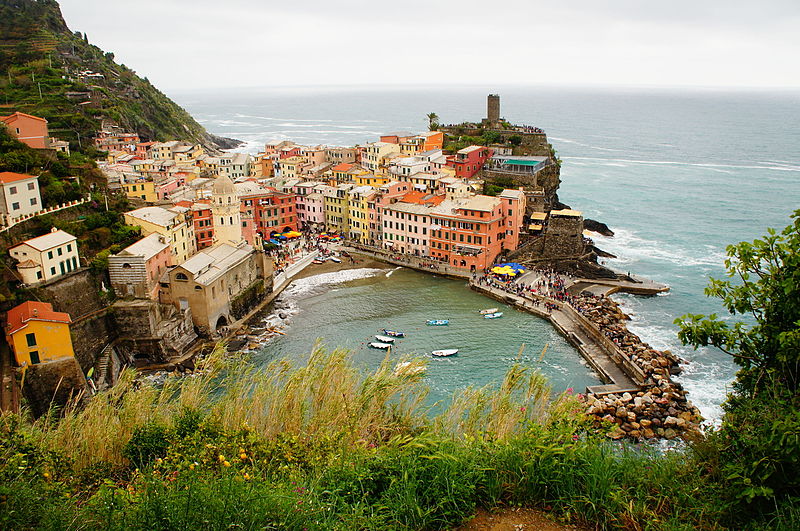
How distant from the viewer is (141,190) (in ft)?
162

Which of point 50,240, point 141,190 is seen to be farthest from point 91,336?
point 141,190

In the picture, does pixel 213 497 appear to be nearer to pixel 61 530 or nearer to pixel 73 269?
pixel 61 530

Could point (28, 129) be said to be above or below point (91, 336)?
above

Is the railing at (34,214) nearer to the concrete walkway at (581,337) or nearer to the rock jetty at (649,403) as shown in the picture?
the concrete walkway at (581,337)

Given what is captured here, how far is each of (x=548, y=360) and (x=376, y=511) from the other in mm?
26890

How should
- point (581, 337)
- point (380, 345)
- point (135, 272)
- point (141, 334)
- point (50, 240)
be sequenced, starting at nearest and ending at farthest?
point (50, 240), point (141, 334), point (135, 272), point (380, 345), point (581, 337)

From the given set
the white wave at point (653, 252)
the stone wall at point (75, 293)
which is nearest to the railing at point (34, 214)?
the stone wall at point (75, 293)

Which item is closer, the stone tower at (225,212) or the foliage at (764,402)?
the foliage at (764,402)

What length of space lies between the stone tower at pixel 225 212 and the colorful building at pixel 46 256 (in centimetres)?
1132

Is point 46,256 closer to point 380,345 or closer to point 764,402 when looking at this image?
point 380,345

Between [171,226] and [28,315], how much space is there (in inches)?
549

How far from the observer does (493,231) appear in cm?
4922

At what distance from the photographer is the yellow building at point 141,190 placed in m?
48.5

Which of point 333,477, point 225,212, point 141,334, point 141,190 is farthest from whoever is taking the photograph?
point 141,190
